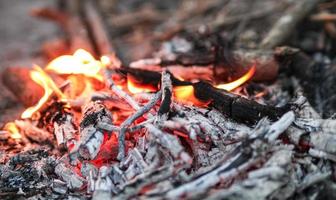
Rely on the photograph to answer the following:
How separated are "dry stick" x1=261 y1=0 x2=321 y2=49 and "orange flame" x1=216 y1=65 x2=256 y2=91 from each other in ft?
1.67

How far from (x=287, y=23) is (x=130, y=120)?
1757mm

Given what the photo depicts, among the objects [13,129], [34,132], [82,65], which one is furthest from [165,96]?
[13,129]

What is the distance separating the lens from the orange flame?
2764 millimetres

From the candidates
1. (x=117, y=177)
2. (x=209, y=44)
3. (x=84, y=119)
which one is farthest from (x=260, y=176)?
(x=209, y=44)

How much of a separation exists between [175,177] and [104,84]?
1118 millimetres

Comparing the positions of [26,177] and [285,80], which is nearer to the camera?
[26,177]

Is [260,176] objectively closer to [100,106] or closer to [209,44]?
[100,106]

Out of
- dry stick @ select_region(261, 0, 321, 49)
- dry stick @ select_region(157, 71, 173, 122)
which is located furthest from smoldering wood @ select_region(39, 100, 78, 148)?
dry stick @ select_region(261, 0, 321, 49)

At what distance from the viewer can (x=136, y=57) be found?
392cm

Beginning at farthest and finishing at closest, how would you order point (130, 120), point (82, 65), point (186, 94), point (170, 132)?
point (82, 65)
point (186, 94)
point (130, 120)
point (170, 132)

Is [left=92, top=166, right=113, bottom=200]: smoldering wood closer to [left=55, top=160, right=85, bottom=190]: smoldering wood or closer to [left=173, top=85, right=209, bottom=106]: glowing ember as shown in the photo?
[left=55, top=160, right=85, bottom=190]: smoldering wood

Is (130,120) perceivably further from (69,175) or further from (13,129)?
(13,129)

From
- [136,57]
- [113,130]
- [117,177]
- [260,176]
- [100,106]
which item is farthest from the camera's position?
[136,57]

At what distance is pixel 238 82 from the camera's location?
9.18 feet
